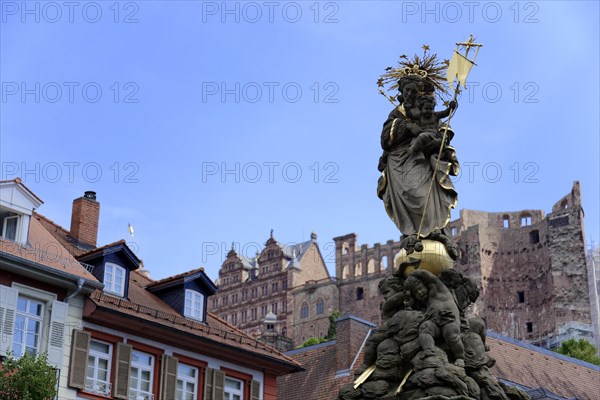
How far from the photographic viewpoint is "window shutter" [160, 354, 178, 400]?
28375mm

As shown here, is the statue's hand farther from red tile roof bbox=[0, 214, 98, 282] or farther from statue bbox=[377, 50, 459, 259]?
red tile roof bbox=[0, 214, 98, 282]

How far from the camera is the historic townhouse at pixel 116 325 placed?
26.4 metres

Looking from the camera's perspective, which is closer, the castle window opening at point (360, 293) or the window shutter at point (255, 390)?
the window shutter at point (255, 390)

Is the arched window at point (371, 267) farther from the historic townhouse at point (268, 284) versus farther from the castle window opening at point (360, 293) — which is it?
the historic townhouse at point (268, 284)

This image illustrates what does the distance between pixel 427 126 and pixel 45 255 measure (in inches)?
703

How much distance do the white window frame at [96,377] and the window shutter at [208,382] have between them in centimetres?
307

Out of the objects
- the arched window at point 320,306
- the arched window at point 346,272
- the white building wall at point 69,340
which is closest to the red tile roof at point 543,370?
the white building wall at point 69,340

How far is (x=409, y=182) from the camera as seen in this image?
11109 millimetres

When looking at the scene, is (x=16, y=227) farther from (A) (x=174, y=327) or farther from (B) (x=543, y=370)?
(B) (x=543, y=370)

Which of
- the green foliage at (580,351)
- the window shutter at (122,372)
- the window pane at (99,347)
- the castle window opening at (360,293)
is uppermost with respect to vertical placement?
the castle window opening at (360,293)

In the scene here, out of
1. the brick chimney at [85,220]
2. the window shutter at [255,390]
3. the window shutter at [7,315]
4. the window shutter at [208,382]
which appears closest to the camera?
the window shutter at [7,315]

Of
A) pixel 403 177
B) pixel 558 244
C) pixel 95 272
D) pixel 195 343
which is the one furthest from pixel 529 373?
pixel 558 244

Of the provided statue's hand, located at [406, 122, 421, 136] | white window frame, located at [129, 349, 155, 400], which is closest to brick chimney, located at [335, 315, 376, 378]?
white window frame, located at [129, 349, 155, 400]

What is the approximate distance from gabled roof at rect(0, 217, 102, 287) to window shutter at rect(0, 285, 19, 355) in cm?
65
